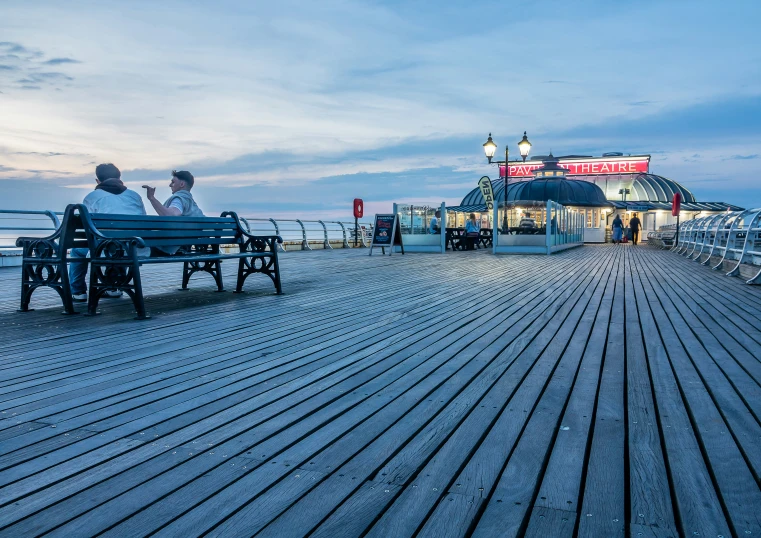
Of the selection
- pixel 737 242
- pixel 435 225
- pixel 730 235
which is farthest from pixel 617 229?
pixel 730 235

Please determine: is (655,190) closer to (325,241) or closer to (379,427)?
(325,241)

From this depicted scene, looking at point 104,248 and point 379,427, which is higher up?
point 104,248

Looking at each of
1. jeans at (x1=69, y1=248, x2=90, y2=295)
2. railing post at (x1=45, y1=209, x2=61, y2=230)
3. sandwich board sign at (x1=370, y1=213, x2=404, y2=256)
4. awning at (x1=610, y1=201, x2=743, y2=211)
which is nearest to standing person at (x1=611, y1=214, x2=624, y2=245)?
awning at (x1=610, y1=201, x2=743, y2=211)

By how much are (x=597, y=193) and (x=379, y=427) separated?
4079cm

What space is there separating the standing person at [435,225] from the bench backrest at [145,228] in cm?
1449

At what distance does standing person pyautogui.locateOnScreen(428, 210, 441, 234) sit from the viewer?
834 inches

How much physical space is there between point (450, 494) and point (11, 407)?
6.78 ft

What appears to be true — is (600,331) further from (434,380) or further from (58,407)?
(58,407)

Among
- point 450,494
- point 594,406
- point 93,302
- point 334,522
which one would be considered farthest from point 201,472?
point 93,302

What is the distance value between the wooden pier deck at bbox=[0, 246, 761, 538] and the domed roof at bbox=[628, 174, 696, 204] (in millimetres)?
50216

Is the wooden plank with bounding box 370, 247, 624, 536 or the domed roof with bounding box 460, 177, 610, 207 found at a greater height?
the domed roof with bounding box 460, 177, 610, 207

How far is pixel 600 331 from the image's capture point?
4789mm

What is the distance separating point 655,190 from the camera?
51250 millimetres

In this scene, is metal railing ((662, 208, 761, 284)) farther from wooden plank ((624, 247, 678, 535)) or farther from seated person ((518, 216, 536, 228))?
wooden plank ((624, 247, 678, 535))
